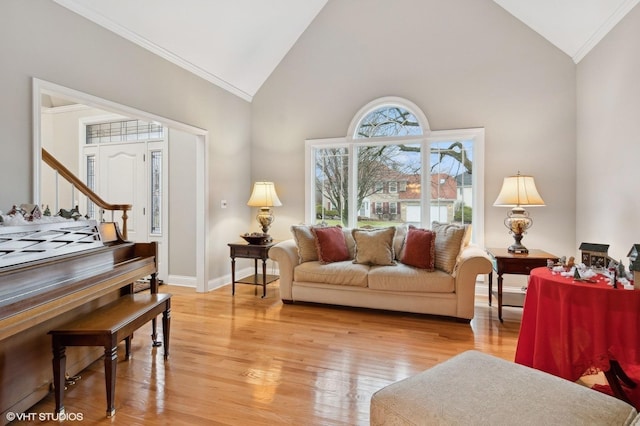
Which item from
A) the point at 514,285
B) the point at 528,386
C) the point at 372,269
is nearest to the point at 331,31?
the point at 372,269

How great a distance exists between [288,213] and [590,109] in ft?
12.6

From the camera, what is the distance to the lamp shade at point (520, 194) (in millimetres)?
3402

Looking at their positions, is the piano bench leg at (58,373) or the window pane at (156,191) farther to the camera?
the window pane at (156,191)

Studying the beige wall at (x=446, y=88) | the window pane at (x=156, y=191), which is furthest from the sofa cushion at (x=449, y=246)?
the window pane at (x=156, y=191)

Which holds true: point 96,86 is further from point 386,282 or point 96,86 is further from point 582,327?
point 582,327

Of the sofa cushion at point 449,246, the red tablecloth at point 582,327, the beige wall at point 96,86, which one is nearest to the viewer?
the red tablecloth at point 582,327

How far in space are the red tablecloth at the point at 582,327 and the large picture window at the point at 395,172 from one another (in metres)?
2.27

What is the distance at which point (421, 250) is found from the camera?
3555mm

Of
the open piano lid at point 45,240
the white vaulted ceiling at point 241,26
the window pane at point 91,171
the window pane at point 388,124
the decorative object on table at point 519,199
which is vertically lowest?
the open piano lid at point 45,240

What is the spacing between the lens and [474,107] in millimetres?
4184

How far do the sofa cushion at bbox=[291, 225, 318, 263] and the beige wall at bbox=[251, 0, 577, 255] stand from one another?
40.3 inches

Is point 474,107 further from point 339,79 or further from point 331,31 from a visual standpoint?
point 331,31

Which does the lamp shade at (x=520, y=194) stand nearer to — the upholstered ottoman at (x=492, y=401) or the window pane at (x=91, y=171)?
the upholstered ottoman at (x=492, y=401)

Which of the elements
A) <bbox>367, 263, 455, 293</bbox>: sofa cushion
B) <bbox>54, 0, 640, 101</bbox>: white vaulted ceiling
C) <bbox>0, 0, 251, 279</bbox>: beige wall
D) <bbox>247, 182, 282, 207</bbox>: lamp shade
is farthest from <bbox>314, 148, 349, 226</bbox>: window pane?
<bbox>54, 0, 640, 101</bbox>: white vaulted ceiling
